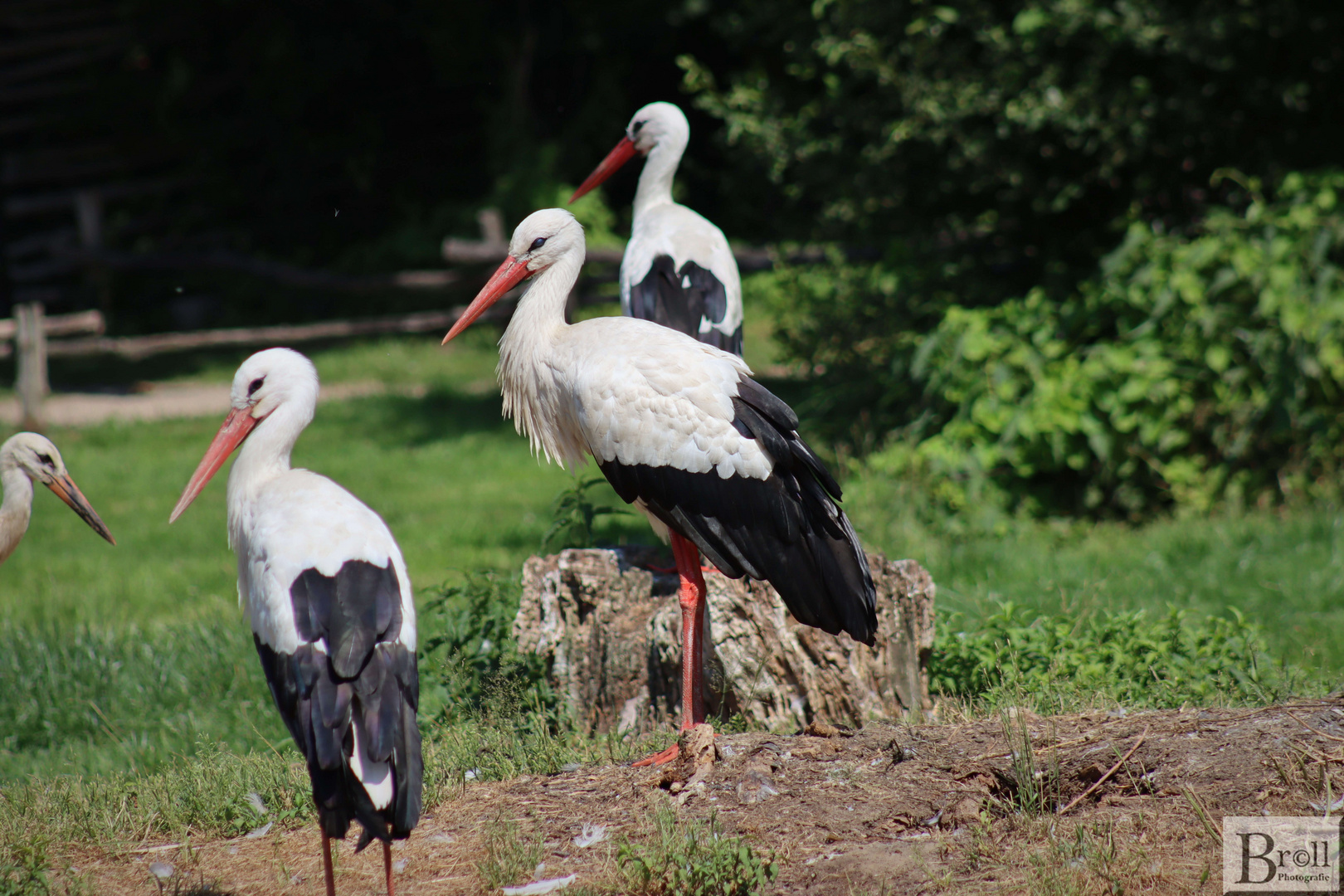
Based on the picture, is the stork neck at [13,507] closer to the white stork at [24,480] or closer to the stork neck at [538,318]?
the white stork at [24,480]

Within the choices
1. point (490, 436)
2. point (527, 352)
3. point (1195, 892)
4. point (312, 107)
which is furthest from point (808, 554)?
point (312, 107)

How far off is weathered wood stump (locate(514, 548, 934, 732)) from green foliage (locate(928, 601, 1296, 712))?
0.20 metres

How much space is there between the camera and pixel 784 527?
11.4 feet

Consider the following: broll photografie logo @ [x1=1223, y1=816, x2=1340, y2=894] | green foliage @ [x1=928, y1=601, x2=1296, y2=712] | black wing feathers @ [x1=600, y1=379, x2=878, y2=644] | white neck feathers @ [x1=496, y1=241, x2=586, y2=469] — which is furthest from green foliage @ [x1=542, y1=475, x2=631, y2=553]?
broll photografie logo @ [x1=1223, y1=816, x2=1340, y2=894]

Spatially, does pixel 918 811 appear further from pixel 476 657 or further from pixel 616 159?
pixel 616 159

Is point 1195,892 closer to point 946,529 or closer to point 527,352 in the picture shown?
point 527,352

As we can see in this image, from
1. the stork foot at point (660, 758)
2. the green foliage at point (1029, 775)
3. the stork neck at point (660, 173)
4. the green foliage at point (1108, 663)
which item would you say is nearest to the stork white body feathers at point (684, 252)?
the stork neck at point (660, 173)

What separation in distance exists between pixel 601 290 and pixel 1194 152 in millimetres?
6584

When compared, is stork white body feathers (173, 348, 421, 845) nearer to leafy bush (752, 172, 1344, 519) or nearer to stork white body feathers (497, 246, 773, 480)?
stork white body feathers (497, 246, 773, 480)

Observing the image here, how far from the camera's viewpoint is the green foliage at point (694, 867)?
2598 millimetres

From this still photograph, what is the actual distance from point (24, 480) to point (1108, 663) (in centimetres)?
369

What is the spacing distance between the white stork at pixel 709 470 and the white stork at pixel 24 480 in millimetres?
1719

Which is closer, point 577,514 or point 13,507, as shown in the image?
point 13,507

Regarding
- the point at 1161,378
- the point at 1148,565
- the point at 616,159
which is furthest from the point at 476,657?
the point at 1161,378
